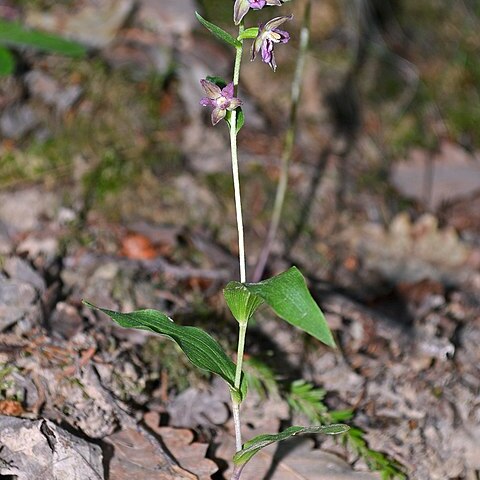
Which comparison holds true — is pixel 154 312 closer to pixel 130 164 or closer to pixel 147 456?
pixel 147 456

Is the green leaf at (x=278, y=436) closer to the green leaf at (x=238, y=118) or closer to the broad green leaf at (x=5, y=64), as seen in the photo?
the green leaf at (x=238, y=118)

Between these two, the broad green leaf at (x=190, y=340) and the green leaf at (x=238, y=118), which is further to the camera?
the green leaf at (x=238, y=118)

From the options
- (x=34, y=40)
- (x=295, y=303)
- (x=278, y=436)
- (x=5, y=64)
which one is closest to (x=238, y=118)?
(x=295, y=303)

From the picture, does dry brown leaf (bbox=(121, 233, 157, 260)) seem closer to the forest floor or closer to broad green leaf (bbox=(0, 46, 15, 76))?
the forest floor

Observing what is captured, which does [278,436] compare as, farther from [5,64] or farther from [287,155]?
[5,64]

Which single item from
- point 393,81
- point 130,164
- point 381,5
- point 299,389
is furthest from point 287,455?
point 381,5

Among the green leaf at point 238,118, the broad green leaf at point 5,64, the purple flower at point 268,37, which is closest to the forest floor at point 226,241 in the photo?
the broad green leaf at point 5,64

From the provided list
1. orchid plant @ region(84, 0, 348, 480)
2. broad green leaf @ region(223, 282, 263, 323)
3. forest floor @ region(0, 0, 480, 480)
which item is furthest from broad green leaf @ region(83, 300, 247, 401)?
forest floor @ region(0, 0, 480, 480)
